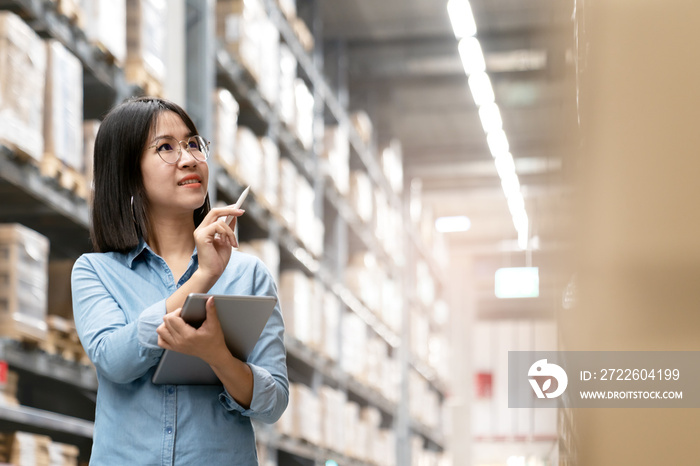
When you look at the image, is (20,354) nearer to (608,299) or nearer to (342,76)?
(608,299)

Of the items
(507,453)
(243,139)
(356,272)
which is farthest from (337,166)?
(507,453)

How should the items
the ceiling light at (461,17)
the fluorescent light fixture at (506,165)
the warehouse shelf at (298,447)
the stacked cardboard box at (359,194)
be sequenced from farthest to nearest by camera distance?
the stacked cardboard box at (359,194), the ceiling light at (461,17), the warehouse shelf at (298,447), the fluorescent light fixture at (506,165)

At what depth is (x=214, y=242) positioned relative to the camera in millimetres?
1565

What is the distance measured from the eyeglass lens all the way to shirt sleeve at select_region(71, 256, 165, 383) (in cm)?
28

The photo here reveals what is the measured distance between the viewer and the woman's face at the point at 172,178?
1724 millimetres

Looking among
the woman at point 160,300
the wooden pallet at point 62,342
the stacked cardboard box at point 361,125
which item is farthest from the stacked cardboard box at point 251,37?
the woman at point 160,300

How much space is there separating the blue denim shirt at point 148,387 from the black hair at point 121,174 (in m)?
0.07

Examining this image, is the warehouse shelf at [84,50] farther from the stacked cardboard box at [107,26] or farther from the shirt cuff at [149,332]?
the shirt cuff at [149,332]

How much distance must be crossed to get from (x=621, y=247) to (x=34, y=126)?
2.99m

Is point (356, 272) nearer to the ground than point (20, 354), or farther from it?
farther from it

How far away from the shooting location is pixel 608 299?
93 cm

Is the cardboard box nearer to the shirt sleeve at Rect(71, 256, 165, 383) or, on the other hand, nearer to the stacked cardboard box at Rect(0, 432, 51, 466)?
the stacked cardboard box at Rect(0, 432, 51, 466)

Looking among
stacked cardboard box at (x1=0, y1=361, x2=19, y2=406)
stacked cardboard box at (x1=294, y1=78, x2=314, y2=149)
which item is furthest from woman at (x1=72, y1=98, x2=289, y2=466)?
stacked cardboard box at (x1=294, y1=78, x2=314, y2=149)

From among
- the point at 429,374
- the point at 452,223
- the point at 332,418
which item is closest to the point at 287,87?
the point at 332,418
